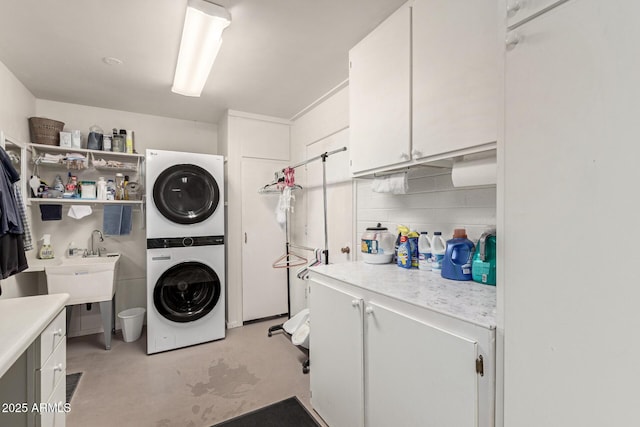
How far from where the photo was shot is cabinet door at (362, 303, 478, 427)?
0.95 meters

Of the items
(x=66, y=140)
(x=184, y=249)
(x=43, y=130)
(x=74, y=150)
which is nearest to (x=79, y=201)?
(x=74, y=150)

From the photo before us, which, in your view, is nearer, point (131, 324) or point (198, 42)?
point (198, 42)

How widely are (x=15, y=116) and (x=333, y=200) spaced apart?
2.90 meters

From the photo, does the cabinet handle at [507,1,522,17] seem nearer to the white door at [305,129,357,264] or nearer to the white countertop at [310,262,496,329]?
the white countertop at [310,262,496,329]

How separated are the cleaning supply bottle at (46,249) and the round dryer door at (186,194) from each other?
4.07 feet

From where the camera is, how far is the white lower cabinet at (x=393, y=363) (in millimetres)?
933

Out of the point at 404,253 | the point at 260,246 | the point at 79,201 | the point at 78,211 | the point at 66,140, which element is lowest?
the point at 260,246

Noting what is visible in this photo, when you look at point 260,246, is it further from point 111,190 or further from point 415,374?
point 415,374

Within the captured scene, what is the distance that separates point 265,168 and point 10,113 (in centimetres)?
224

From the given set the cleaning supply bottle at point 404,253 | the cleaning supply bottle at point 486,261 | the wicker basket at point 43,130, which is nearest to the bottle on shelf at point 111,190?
the wicker basket at point 43,130

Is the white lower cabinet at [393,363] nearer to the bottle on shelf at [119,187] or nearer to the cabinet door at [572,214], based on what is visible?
the cabinet door at [572,214]

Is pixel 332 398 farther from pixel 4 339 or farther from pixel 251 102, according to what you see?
pixel 251 102

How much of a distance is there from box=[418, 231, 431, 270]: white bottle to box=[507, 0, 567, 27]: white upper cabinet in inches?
45.4

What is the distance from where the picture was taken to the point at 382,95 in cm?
167
